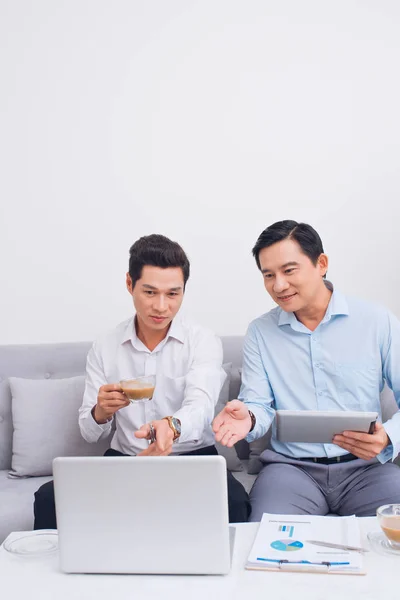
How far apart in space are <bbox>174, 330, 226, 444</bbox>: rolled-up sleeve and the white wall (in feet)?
2.53

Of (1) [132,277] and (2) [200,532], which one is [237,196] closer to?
(1) [132,277]

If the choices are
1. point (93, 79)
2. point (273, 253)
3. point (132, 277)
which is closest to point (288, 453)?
→ point (273, 253)

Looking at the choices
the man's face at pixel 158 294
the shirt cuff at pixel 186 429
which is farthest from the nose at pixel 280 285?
the shirt cuff at pixel 186 429

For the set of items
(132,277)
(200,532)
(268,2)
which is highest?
(268,2)

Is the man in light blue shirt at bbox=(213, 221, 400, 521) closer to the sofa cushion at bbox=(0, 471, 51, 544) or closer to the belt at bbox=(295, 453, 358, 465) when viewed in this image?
the belt at bbox=(295, 453, 358, 465)

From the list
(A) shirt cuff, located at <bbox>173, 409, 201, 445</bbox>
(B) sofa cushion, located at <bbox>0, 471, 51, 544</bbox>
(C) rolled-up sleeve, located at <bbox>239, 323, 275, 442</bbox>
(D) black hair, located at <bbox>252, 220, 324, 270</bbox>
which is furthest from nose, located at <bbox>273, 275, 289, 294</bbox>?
(B) sofa cushion, located at <bbox>0, 471, 51, 544</bbox>

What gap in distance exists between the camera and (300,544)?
149 centimetres

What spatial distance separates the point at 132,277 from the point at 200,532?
51.1 inches

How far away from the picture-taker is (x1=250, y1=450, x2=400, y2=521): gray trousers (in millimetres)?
2121

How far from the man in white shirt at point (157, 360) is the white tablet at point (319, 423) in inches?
15.8

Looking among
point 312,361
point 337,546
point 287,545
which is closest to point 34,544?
point 287,545

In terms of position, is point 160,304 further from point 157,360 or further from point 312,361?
point 312,361

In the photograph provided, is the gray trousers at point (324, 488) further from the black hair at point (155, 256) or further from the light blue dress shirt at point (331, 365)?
the black hair at point (155, 256)

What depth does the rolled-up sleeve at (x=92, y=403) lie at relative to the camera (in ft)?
7.95
